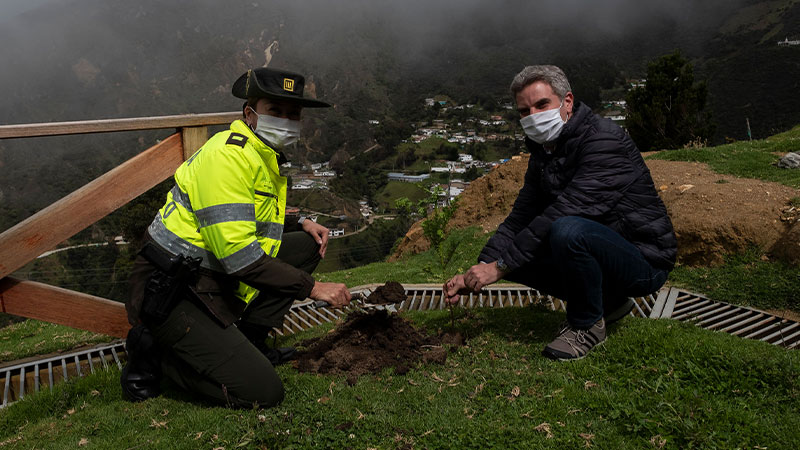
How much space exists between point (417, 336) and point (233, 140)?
7.46 ft

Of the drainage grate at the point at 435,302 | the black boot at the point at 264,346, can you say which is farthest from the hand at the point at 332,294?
the drainage grate at the point at 435,302

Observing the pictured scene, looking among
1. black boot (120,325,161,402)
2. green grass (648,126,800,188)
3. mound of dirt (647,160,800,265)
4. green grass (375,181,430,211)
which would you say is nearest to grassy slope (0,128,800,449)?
black boot (120,325,161,402)

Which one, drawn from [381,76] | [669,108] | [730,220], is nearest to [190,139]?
[730,220]

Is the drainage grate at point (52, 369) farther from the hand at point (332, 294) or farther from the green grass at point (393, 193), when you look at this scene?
the green grass at point (393, 193)

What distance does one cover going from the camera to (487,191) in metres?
12.7

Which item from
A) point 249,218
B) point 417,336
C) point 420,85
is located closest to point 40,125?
point 249,218

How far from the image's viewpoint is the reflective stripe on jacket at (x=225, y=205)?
3451 mm

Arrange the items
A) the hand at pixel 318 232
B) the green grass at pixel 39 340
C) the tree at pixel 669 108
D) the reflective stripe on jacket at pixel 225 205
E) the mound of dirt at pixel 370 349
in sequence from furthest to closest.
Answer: the tree at pixel 669 108 < the green grass at pixel 39 340 < the hand at pixel 318 232 < the mound of dirt at pixel 370 349 < the reflective stripe on jacket at pixel 225 205

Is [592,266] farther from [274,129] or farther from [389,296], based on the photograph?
[274,129]

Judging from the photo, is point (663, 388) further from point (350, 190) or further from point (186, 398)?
point (350, 190)

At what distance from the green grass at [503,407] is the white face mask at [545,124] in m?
1.69

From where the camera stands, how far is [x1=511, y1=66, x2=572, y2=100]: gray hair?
381 cm

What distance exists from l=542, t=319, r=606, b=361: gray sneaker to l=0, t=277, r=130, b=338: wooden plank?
3862 millimetres

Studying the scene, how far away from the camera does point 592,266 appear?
3582 millimetres
